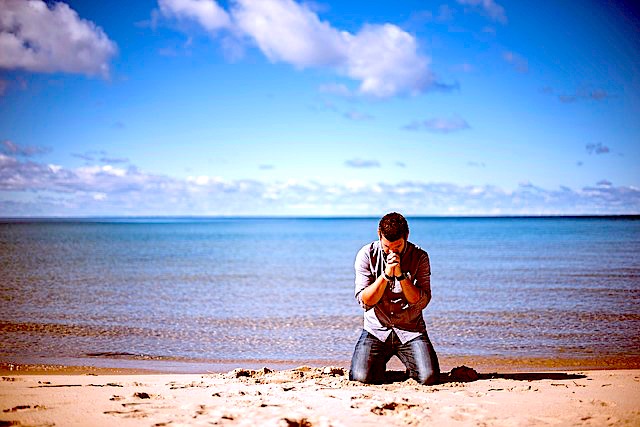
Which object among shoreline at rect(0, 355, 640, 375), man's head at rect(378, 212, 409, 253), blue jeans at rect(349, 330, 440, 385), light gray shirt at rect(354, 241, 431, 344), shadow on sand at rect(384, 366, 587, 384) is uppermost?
man's head at rect(378, 212, 409, 253)

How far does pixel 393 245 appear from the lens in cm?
648

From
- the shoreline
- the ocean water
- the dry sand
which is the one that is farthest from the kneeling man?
the ocean water

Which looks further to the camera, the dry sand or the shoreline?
the shoreline

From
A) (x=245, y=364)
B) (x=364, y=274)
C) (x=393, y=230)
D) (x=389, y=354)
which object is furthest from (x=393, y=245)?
(x=245, y=364)

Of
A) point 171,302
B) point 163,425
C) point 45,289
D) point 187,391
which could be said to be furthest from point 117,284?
point 163,425

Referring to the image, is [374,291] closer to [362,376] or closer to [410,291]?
[410,291]

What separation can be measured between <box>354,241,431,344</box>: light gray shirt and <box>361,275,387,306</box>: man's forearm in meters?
0.10

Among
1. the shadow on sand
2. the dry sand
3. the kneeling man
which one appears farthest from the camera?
the shadow on sand

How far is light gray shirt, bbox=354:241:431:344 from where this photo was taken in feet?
Result: 22.3

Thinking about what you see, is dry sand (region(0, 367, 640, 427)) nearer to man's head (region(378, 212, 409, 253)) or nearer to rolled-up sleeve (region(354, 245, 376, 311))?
rolled-up sleeve (region(354, 245, 376, 311))

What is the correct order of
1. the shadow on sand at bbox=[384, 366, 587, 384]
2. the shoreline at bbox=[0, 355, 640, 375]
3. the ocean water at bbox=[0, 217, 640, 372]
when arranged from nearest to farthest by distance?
the shadow on sand at bbox=[384, 366, 587, 384], the shoreline at bbox=[0, 355, 640, 375], the ocean water at bbox=[0, 217, 640, 372]

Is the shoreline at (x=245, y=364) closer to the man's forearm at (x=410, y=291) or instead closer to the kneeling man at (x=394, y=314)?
the kneeling man at (x=394, y=314)

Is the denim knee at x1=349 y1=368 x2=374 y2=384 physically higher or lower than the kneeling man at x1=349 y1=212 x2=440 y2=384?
lower

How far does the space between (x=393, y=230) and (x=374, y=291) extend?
0.77m
